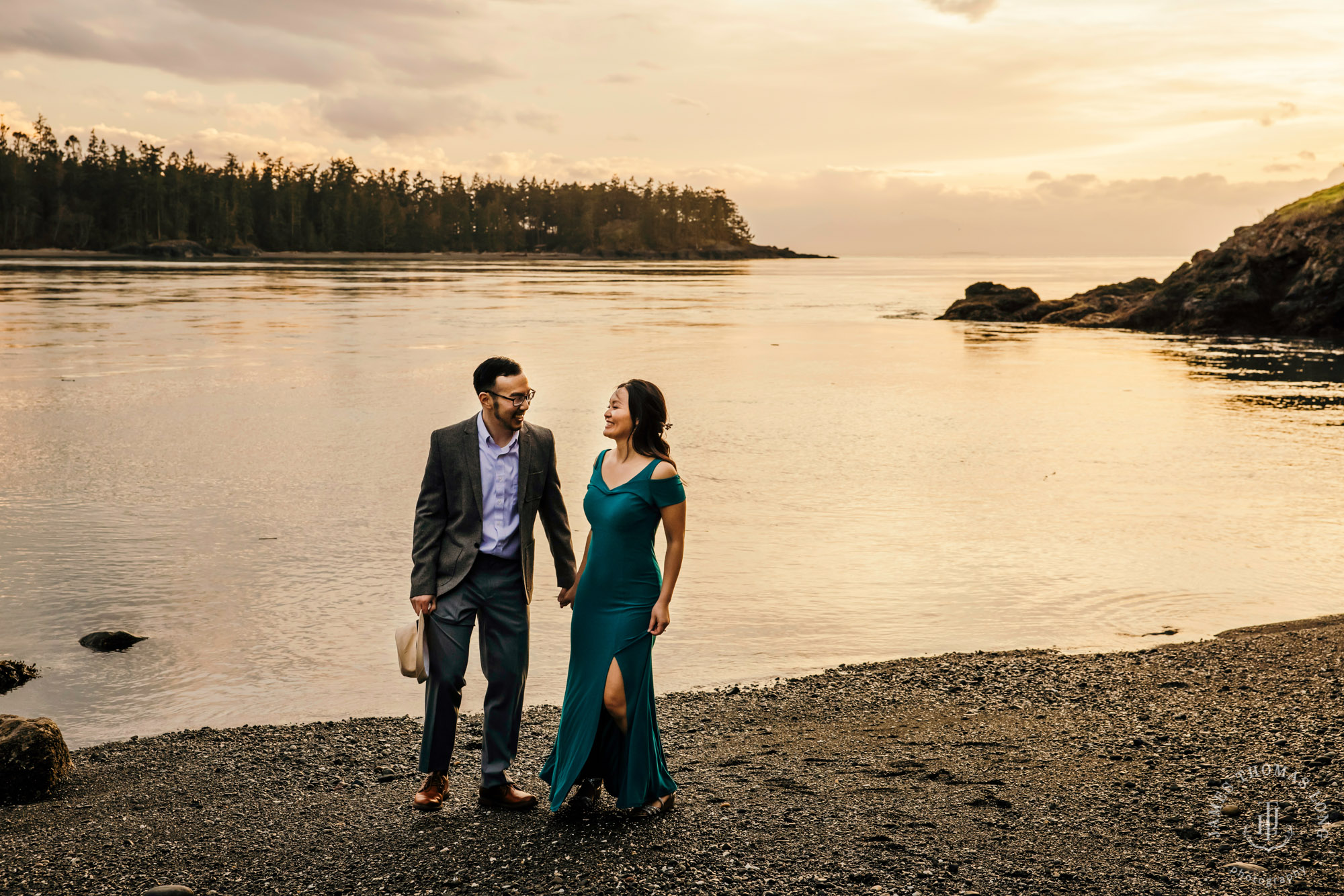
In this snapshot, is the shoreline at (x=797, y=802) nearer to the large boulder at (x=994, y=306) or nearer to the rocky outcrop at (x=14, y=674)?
the rocky outcrop at (x=14, y=674)

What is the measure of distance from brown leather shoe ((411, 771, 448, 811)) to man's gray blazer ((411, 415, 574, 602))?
81 cm

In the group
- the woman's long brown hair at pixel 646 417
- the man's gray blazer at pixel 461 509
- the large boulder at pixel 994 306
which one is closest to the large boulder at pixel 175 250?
the large boulder at pixel 994 306

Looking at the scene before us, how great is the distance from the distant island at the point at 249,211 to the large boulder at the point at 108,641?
12652 centimetres

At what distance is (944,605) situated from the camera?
838cm

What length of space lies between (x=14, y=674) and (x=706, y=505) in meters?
6.67

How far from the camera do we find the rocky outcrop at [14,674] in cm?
656

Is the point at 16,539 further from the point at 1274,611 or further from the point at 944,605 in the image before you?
the point at 1274,611

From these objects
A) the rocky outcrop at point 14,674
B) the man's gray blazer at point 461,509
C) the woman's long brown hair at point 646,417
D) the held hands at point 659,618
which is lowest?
the rocky outcrop at point 14,674

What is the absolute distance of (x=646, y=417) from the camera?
14.1 feet

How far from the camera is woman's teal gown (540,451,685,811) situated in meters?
4.37

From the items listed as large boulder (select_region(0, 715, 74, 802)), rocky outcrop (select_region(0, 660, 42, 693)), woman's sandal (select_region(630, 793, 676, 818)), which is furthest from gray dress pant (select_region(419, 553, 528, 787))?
rocky outcrop (select_region(0, 660, 42, 693))

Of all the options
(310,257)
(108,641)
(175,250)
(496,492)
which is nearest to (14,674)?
(108,641)

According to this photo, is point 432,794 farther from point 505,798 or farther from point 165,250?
point 165,250

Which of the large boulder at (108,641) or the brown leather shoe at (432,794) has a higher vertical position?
the brown leather shoe at (432,794)
